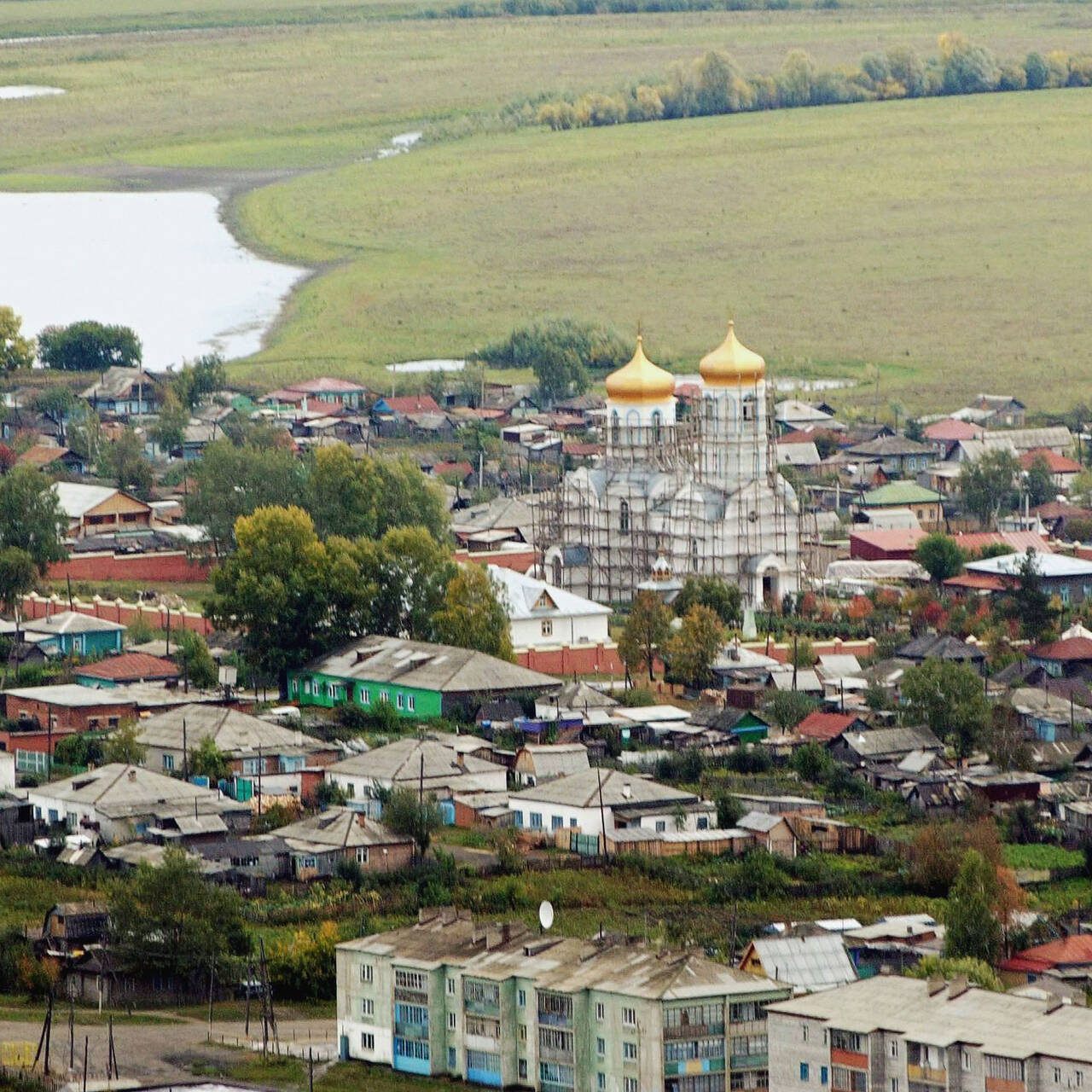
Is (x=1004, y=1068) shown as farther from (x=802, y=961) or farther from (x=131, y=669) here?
(x=131, y=669)

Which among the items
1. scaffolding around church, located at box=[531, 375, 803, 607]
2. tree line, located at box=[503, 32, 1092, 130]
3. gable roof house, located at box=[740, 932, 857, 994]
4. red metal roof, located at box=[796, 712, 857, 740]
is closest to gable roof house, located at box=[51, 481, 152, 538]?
scaffolding around church, located at box=[531, 375, 803, 607]

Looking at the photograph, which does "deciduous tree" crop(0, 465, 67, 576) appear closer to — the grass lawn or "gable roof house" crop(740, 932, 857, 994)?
"gable roof house" crop(740, 932, 857, 994)

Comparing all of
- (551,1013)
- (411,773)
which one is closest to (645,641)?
(411,773)

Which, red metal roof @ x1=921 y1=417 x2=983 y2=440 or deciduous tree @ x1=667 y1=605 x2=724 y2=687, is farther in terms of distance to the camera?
Answer: red metal roof @ x1=921 y1=417 x2=983 y2=440

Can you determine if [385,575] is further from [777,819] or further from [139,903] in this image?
[139,903]

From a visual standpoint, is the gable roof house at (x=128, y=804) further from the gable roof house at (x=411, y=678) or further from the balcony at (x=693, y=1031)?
the balcony at (x=693, y=1031)

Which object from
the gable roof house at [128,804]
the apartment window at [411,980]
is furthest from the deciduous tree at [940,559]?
the apartment window at [411,980]
